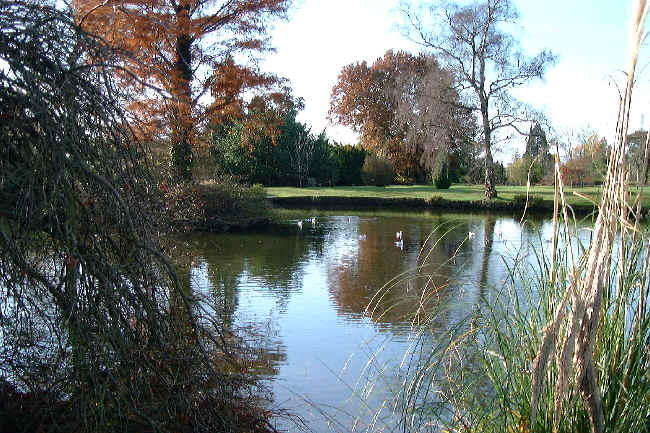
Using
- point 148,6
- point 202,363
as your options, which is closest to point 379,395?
point 202,363

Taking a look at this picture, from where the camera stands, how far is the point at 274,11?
16.1m

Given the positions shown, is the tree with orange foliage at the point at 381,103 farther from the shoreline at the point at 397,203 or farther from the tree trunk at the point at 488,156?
the shoreline at the point at 397,203

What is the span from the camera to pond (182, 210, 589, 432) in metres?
4.13

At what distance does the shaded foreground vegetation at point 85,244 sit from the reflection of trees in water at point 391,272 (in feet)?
5.76

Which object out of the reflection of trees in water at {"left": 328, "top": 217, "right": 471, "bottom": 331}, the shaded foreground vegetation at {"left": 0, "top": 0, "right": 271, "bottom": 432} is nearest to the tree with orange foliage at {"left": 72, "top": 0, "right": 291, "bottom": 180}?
the reflection of trees in water at {"left": 328, "top": 217, "right": 471, "bottom": 331}

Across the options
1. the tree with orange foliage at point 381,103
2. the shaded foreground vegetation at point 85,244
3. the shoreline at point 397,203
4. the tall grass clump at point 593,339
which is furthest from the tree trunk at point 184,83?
the tree with orange foliage at point 381,103

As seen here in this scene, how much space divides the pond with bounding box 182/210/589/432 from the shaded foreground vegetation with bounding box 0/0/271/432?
101cm

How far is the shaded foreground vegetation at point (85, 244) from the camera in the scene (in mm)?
2225

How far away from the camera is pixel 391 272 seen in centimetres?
966

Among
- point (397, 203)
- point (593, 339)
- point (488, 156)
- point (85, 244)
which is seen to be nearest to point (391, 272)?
point (85, 244)

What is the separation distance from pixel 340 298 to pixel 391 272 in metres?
2.06

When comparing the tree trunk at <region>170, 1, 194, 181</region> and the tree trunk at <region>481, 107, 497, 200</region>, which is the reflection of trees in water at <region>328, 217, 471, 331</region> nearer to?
the tree trunk at <region>170, 1, 194, 181</region>

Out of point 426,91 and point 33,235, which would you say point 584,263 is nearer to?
point 33,235

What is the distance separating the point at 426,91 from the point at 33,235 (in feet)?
78.4
